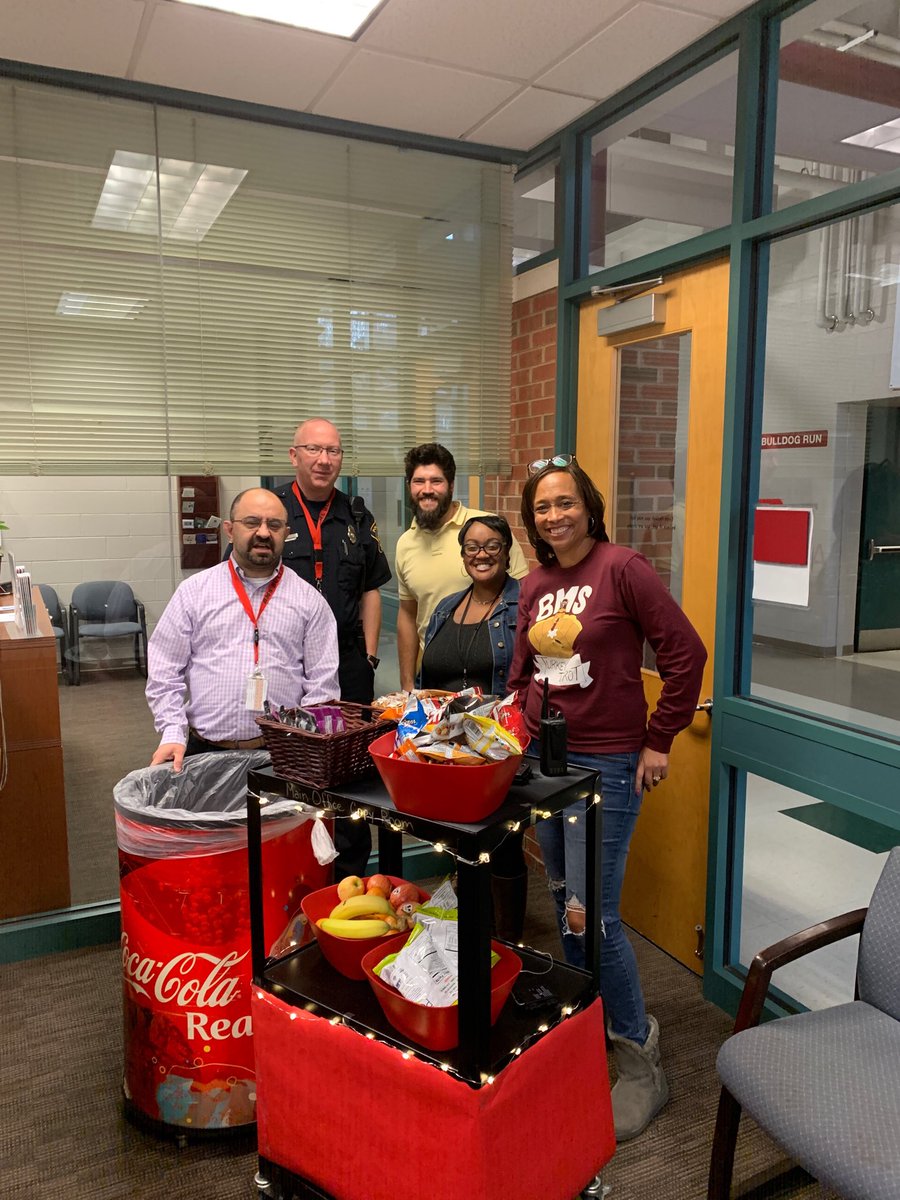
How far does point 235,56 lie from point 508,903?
Answer: 2.75m

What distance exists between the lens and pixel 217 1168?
6.69ft

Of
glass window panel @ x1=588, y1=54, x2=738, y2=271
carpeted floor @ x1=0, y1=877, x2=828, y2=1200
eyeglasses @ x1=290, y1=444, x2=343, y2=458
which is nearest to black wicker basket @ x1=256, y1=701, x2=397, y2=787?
carpeted floor @ x1=0, y1=877, x2=828, y2=1200

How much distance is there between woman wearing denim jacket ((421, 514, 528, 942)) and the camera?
8.66 ft

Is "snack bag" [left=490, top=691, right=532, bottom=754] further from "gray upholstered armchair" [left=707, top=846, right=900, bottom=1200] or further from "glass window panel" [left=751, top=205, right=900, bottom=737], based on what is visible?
"glass window panel" [left=751, top=205, right=900, bottom=737]

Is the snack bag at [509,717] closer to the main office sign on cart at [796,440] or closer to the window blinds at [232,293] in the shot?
the main office sign on cart at [796,440]

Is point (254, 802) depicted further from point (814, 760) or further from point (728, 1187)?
point (814, 760)

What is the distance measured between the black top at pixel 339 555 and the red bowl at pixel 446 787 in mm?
1509

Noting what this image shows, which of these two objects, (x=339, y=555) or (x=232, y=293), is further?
(x=232, y=293)

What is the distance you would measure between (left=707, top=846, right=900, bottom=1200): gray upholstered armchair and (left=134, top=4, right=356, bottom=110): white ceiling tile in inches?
106

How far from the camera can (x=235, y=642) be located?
2408 millimetres

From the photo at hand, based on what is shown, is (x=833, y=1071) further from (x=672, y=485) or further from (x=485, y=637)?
(x=672, y=485)

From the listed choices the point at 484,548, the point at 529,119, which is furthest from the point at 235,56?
the point at 484,548

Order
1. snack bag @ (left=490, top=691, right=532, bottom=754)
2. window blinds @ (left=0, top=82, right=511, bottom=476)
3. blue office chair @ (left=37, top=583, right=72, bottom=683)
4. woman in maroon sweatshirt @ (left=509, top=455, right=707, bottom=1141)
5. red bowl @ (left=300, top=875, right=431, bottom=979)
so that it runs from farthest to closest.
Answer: blue office chair @ (left=37, top=583, right=72, bottom=683) < window blinds @ (left=0, top=82, right=511, bottom=476) < woman in maroon sweatshirt @ (left=509, top=455, right=707, bottom=1141) < red bowl @ (left=300, top=875, right=431, bottom=979) < snack bag @ (left=490, top=691, right=532, bottom=754)

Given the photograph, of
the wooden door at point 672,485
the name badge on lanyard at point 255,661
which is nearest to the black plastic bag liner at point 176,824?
the name badge on lanyard at point 255,661
